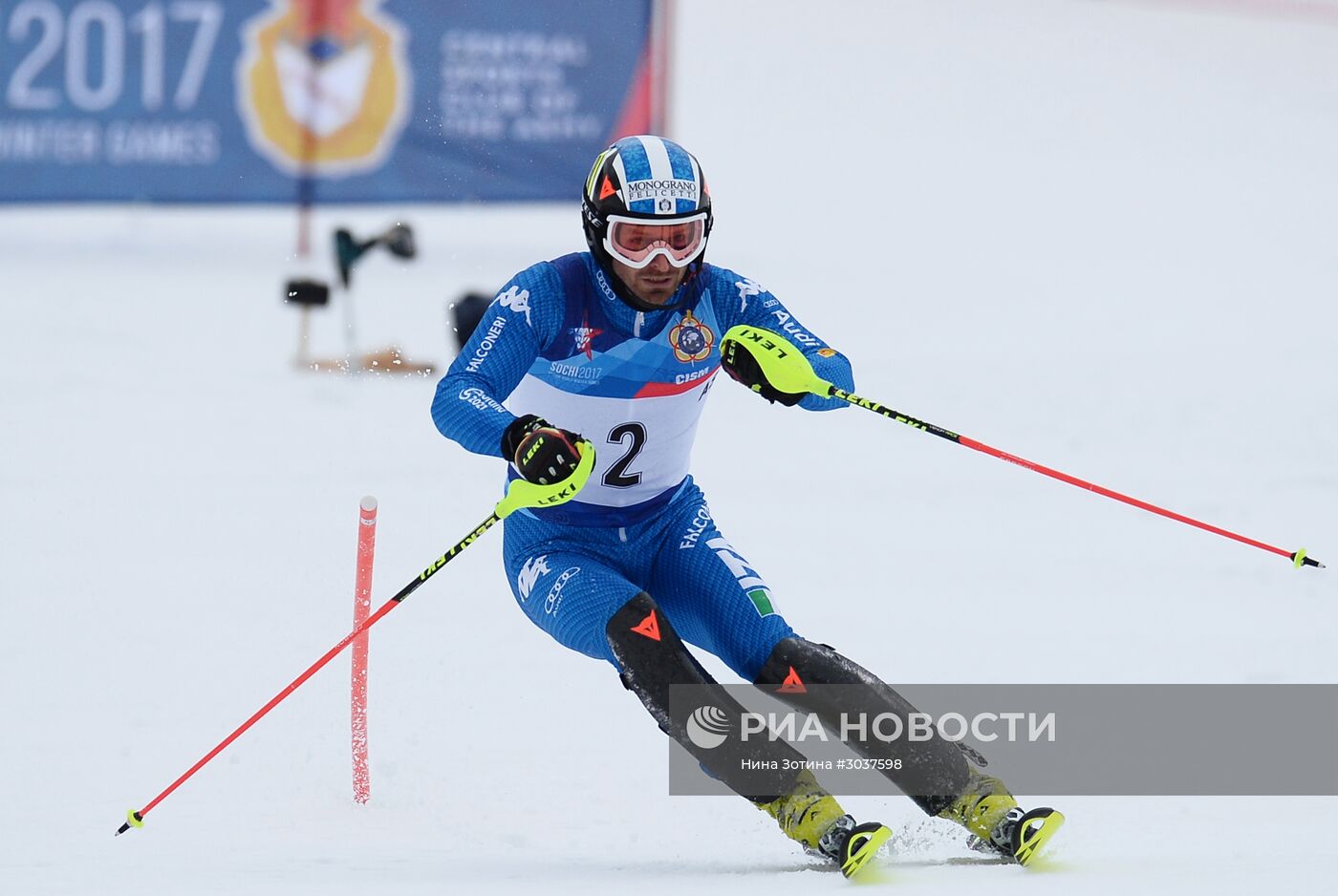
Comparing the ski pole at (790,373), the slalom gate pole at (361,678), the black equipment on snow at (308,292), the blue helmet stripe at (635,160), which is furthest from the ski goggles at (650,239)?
the black equipment on snow at (308,292)

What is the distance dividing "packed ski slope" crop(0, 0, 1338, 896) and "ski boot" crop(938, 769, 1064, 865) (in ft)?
0.30

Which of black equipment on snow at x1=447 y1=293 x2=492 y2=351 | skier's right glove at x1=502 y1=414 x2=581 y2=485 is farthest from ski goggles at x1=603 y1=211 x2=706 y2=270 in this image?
black equipment on snow at x1=447 y1=293 x2=492 y2=351

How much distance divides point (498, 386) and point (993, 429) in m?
5.14

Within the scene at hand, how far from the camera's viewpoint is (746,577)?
13.6 feet

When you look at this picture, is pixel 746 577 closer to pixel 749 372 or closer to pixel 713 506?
pixel 749 372

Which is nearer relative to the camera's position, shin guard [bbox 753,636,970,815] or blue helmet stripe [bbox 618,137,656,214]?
shin guard [bbox 753,636,970,815]

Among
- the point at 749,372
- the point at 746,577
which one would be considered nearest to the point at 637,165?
the point at 749,372

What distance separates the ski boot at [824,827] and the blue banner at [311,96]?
28.9 ft

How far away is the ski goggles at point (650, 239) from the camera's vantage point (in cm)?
404

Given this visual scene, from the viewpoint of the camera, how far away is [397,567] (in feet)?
21.7

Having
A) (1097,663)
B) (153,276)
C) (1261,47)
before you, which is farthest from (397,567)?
(1261,47)

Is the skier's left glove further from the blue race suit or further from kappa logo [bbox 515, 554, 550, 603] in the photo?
kappa logo [bbox 515, 554, 550, 603]

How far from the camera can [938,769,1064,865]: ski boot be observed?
11.8 feet

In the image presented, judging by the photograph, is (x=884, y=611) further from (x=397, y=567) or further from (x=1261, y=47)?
(x=1261, y=47)
